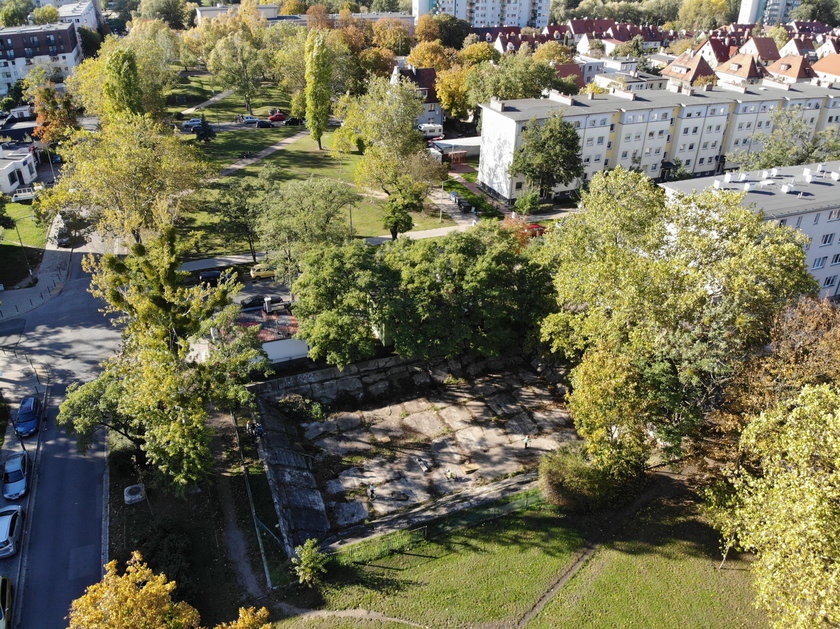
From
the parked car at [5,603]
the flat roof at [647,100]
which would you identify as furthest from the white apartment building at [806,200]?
the parked car at [5,603]

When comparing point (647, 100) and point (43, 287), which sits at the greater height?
point (647, 100)

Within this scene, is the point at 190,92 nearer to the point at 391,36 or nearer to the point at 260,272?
the point at 391,36

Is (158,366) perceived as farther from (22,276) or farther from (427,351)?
(22,276)

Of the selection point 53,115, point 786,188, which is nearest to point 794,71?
point 786,188

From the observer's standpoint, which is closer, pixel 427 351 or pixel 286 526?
pixel 286 526

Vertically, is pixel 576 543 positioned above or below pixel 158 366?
below

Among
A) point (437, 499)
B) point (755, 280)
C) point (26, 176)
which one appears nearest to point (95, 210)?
point (26, 176)
